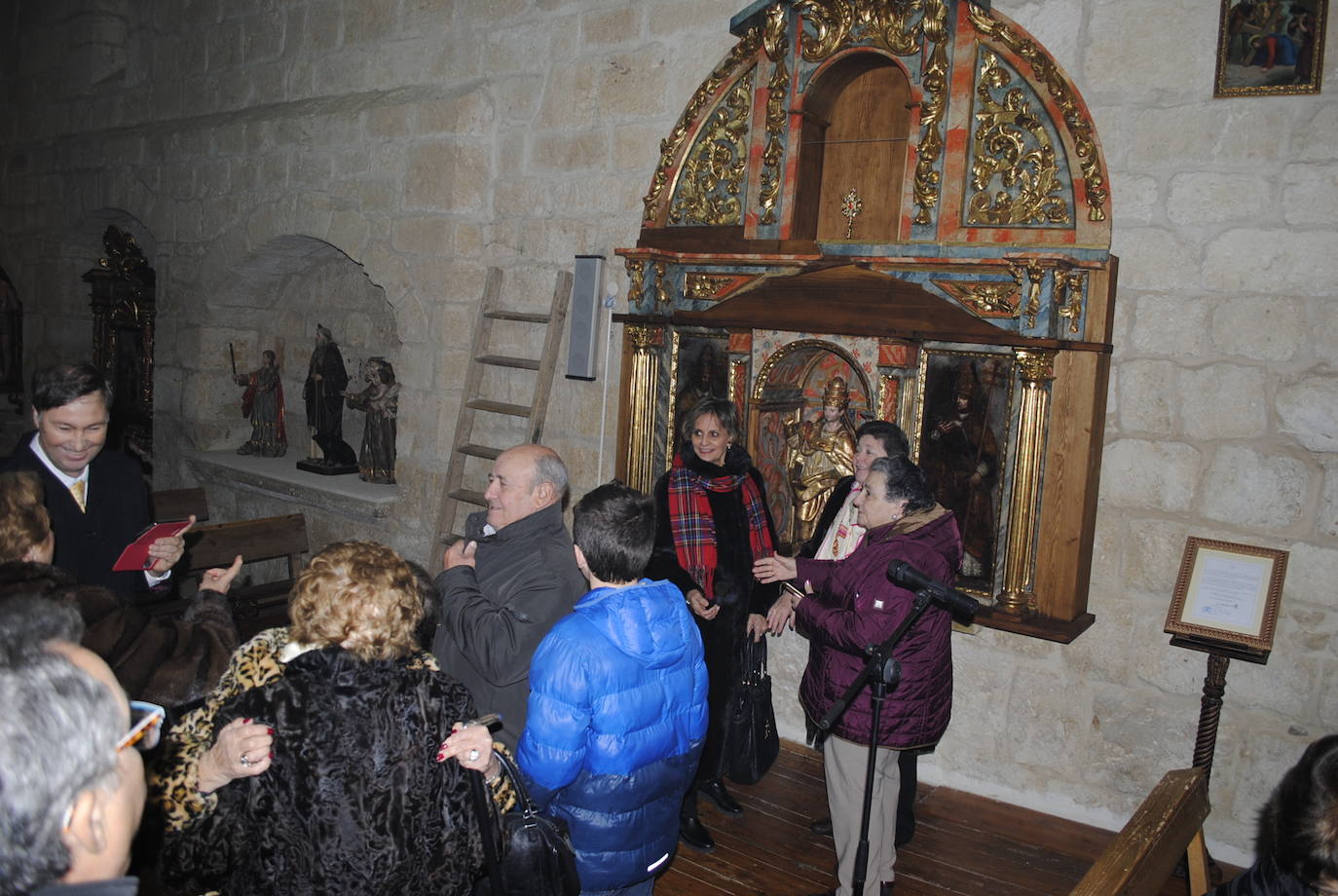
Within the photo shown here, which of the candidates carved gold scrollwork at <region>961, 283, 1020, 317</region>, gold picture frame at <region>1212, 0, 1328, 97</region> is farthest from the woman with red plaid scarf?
gold picture frame at <region>1212, 0, 1328, 97</region>

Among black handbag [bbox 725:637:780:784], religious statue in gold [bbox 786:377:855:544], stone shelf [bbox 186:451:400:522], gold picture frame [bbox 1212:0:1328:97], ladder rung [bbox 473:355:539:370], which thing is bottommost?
black handbag [bbox 725:637:780:784]

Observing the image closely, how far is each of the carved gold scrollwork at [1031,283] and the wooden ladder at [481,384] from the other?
228 centimetres

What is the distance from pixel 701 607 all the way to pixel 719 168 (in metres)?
2.03

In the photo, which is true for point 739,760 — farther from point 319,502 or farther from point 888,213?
point 319,502

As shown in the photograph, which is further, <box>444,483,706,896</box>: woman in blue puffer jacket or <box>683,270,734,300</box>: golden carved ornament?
<box>683,270,734,300</box>: golden carved ornament

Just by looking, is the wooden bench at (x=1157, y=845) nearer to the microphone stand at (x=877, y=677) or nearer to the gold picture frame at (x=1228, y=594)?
the microphone stand at (x=877, y=677)

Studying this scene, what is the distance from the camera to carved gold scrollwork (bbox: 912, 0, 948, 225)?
3.76 m

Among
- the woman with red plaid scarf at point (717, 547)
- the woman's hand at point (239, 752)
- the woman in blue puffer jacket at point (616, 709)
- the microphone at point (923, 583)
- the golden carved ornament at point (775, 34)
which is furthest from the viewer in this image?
the golden carved ornament at point (775, 34)

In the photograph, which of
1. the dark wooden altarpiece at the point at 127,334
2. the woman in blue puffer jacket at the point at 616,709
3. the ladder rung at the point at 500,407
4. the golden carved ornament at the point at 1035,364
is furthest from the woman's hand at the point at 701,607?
the dark wooden altarpiece at the point at 127,334

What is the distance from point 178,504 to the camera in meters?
5.96

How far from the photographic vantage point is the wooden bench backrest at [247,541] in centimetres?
519

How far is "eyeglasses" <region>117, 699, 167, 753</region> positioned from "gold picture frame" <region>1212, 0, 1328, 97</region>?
3.52 m

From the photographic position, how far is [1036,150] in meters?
3.61

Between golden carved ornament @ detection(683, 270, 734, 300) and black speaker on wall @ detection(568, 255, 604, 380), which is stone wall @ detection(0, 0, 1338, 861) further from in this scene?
golden carved ornament @ detection(683, 270, 734, 300)
